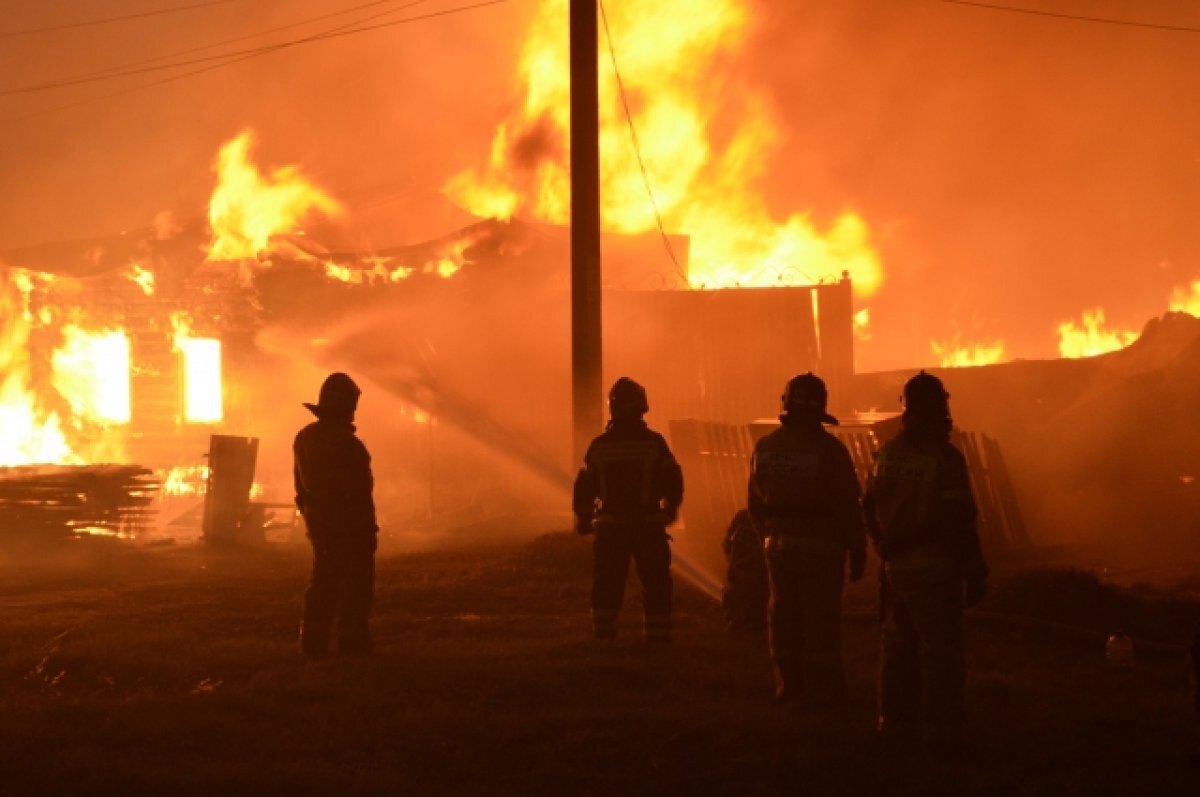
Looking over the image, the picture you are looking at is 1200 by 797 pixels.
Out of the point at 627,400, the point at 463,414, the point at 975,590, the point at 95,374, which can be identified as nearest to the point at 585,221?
the point at 627,400

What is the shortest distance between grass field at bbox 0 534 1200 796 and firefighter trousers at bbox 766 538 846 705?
267 millimetres

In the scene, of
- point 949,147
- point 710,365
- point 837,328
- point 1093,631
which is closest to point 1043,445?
point 837,328

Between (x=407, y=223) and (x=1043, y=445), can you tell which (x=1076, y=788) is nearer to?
(x=1043, y=445)

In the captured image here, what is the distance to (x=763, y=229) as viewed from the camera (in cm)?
2814

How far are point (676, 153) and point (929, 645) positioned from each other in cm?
1907

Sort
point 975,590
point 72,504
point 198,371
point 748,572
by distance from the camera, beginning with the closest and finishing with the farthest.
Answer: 1. point 975,590
2. point 748,572
3. point 72,504
4. point 198,371

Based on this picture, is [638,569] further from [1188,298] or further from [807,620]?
[1188,298]

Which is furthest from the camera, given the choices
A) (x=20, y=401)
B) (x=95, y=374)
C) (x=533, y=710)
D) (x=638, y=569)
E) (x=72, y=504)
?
(x=95, y=374)

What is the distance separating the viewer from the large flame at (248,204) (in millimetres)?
30234

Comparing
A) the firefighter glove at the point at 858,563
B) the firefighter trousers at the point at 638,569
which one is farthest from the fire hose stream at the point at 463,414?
the firefighter glove at the point at 858,563

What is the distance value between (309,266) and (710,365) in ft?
31.2

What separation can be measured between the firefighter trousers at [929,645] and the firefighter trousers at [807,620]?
778 millimetres

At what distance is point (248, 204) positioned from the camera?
30.3 m

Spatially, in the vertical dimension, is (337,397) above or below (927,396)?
above
